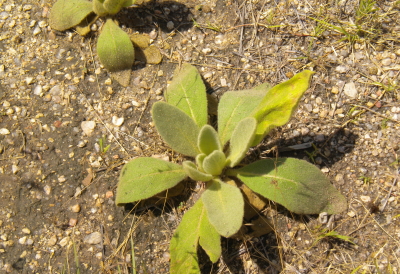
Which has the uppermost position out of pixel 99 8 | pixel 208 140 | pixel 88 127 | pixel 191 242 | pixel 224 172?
pixel 99 8

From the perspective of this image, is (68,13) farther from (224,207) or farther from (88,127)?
(224,207)

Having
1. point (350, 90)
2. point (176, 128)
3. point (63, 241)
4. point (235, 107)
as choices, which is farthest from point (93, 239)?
point (350, 90)

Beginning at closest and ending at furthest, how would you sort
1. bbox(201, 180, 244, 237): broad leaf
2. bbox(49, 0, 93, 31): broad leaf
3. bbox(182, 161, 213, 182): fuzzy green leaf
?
bbox(201, 180, 244, 237): broad leaf → bbox(182, 161, 213, 182): fuzzy green leaf → bbox(49, 0, 93, 31): broad leaf

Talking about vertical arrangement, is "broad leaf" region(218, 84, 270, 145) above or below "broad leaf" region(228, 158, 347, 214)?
above

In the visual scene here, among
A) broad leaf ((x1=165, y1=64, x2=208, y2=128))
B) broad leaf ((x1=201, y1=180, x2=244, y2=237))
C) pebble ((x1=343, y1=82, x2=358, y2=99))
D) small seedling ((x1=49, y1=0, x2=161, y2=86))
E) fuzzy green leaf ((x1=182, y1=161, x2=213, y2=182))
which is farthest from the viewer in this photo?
small seedling ((x1=49, y1=0, x2=161, y2=86))

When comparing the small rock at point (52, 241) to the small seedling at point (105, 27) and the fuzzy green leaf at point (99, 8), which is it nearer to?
the small seedling at point (105, 27)

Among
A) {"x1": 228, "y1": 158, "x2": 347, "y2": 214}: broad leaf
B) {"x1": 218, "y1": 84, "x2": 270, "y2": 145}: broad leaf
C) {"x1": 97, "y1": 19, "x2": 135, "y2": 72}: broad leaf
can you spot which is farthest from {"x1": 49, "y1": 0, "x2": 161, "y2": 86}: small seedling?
{"x1": 228, "y1": 158, "x2": 347, "y2": 214}: broad leaf

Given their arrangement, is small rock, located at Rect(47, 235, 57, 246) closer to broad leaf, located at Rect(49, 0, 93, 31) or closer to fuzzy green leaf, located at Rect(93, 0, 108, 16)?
broad leaf, located at Rect(49, 0, 93, 31)
